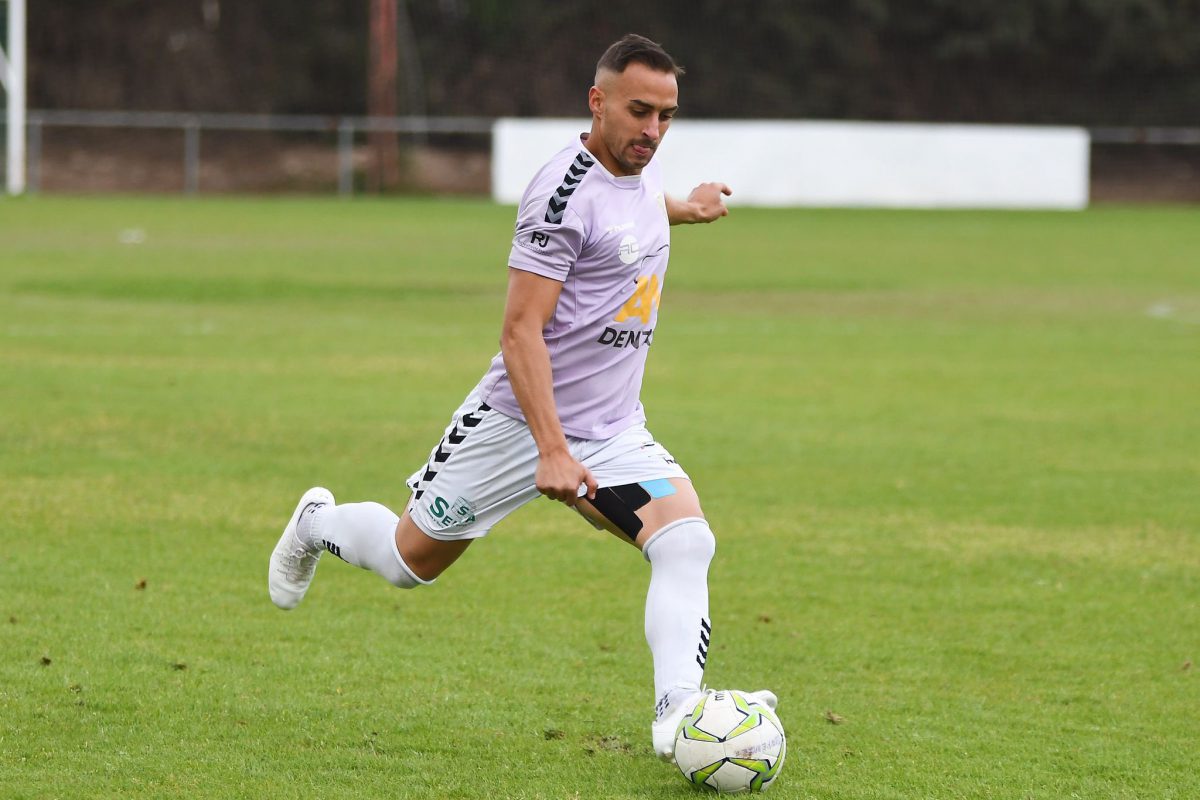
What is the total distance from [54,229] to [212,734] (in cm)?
2694

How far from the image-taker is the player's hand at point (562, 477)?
4.88 m

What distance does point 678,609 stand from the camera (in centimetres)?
494

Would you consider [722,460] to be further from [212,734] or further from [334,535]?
[212,734]

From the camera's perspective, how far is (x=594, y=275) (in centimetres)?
512

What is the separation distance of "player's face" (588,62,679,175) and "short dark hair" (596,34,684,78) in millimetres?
19

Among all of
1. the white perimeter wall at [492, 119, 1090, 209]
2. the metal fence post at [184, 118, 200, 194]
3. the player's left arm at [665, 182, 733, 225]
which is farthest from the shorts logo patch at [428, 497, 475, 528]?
the metal fence post at [184, 118, 200, 194]

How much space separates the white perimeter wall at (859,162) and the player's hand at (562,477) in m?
40.7

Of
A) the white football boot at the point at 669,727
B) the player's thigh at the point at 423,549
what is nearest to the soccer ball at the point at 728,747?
the white football boot at the point at 669,727

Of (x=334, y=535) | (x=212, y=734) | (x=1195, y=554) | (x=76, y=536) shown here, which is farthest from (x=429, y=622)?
(x=1195, y=554)

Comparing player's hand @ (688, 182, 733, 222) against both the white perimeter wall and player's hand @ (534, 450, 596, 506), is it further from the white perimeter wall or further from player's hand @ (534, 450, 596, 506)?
the white perimeter wall

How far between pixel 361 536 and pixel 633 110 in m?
1.72

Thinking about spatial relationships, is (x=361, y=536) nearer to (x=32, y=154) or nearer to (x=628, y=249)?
(x=628, y=249)

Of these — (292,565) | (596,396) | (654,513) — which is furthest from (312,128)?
(654,513)

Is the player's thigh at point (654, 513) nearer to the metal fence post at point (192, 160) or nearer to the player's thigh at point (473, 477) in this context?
the player's thigh at point (473, 477)
